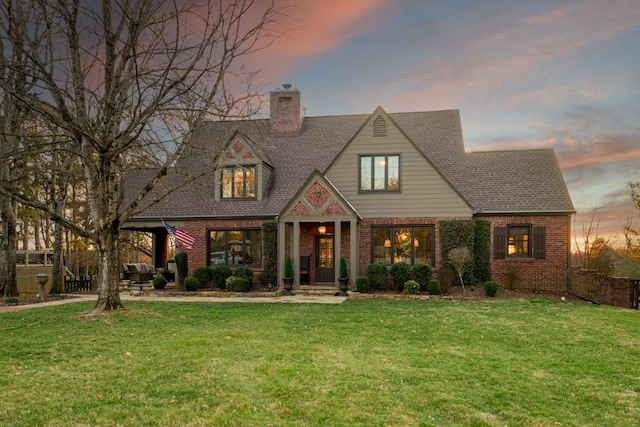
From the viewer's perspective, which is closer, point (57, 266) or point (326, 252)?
point (57, 266)

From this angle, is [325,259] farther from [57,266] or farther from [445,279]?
[57,266]

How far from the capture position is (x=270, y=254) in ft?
58.7

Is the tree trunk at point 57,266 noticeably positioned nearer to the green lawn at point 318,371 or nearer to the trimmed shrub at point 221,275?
the trimmed shrub at point 221,275

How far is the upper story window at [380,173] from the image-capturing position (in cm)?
1795

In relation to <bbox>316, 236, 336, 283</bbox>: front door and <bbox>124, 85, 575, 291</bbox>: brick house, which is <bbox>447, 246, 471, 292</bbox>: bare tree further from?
<bbox>316, 236, 336, 283</bbox>: front door

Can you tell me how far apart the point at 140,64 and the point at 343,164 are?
8.75 m

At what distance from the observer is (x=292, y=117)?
21703mm

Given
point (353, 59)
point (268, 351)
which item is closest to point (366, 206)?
point (353, 59)

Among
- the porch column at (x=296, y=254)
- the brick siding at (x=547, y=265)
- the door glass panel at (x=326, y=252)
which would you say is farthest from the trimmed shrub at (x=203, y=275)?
the brick siding at (x=547, y=265)

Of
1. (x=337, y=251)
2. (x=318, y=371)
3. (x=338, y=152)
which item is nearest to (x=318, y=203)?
(x=337, y=251)

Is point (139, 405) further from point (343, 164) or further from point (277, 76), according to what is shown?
point (343, 164)

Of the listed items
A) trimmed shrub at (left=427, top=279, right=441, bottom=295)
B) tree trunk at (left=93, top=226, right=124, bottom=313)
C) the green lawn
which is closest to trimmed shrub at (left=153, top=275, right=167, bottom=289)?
tree trunk at (left=93, top=226, right=124, bottom=313)

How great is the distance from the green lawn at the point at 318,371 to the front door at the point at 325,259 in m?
7.53

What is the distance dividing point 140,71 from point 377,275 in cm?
1043
